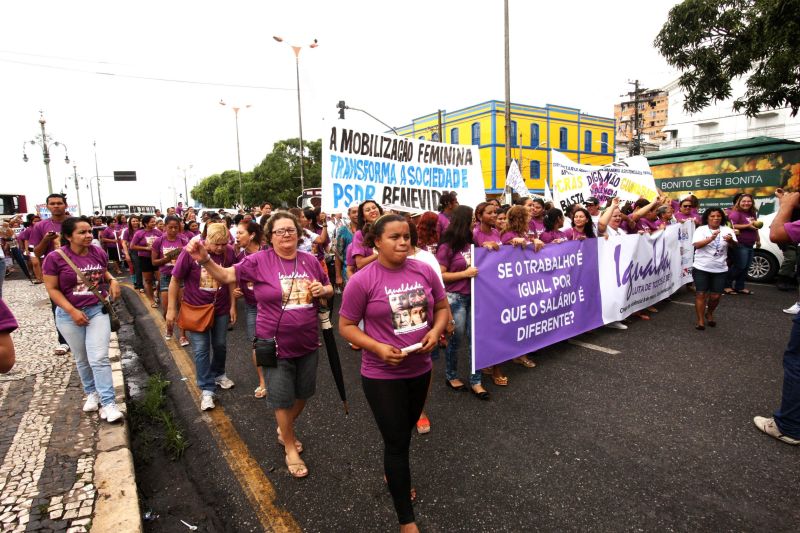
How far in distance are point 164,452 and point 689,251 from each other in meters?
9.11

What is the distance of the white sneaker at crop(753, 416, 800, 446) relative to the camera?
3.28 m

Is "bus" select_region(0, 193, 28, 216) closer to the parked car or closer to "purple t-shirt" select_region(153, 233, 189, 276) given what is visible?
"purple t-shirt" select_region(153, 233, 189, 276)

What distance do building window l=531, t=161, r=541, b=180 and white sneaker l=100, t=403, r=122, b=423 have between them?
4505cm

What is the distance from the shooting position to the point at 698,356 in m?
5.14

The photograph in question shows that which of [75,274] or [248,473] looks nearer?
[248,473]

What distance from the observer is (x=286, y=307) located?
3137mm

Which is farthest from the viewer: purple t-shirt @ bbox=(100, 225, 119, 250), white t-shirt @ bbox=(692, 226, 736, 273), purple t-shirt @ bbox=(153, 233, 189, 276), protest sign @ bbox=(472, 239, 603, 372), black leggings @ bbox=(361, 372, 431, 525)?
purple t-shirt @ bbox=(100, 225, 119, 250)

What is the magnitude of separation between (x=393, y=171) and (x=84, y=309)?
3.97 m

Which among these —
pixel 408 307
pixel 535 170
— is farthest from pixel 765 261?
pixel 535 170

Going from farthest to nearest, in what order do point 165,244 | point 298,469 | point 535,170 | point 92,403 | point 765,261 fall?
point 535,170
point 765,261
point 165,244
point 92,403
point 298,469

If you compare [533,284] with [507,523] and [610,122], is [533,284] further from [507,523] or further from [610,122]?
[610,122]

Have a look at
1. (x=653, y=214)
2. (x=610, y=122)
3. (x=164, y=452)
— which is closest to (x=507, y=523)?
(x=164, y=452)

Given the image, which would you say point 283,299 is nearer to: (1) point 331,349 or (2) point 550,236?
(1) point 331,349

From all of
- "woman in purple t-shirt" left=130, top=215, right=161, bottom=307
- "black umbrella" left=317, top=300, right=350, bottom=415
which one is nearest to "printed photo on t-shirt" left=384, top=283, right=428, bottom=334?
"black umbrella" left=317, top=300, right=350, bottom=415
